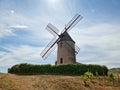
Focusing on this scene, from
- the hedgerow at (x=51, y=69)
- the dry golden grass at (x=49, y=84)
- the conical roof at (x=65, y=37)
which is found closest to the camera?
the dry golden grass at (x=49, y=84)

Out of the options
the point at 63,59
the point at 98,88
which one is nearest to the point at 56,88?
the point at 98,88

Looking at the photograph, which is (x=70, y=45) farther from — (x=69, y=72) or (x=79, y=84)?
(x=79, y=84)

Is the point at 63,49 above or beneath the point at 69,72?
above

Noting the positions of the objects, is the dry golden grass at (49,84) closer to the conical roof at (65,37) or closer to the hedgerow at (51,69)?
the hedgerow at (51,69)

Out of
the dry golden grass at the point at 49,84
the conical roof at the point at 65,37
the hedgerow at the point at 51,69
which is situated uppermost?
the conical roof at the point at 65,37

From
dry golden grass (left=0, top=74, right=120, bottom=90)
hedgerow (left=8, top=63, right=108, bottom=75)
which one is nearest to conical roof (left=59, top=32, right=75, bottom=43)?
hedgerow (left=8, top=63, right=108, bottom=75)

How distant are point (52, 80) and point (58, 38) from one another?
15155 mm

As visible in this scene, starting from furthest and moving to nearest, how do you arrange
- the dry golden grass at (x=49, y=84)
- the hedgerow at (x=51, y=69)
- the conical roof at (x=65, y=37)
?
the conical roof at (x=65, y=37), the hedgerow at (x=51, y=69), the dry golden grass at (x=49, y=84)

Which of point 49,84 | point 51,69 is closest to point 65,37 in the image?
point 51,69

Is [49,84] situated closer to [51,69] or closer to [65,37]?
[51,69]

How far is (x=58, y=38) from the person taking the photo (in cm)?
4988

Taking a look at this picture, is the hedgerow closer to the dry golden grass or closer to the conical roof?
the dry golden grass

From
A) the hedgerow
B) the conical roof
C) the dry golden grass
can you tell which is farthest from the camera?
the conical roof

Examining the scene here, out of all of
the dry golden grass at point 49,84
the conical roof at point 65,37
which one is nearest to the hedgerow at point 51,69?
the dry golden grass at point 49,84
